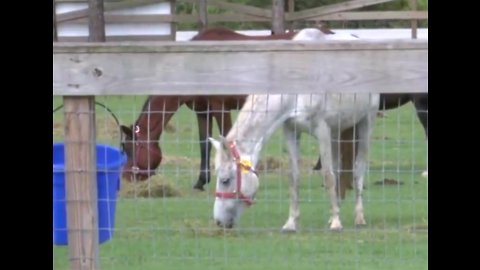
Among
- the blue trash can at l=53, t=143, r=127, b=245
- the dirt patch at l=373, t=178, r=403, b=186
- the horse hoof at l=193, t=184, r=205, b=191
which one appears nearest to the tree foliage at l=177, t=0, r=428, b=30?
the dirt patch at l=373, t=178, r=403, b=186

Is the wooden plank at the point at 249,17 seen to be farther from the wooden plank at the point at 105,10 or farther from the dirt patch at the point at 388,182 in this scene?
the dirt patch at the point at 388,182

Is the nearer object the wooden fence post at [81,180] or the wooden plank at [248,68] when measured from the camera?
the wooden plank at [248,68]

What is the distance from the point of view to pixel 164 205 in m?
10.5

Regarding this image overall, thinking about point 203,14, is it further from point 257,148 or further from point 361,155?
point 257,148

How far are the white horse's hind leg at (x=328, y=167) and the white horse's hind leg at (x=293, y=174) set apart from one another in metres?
0.21

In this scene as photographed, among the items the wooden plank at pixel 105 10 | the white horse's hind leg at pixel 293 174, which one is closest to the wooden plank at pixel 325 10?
the wooden plank at pixel 105 10

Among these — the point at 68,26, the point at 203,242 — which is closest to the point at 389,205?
the point at 203,242

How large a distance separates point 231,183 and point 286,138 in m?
1.02

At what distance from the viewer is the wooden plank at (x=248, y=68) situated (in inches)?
211

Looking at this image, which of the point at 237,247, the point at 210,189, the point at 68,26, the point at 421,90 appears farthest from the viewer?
the point at 68,26

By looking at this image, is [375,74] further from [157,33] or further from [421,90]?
[157,33]

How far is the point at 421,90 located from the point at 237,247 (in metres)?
3.46

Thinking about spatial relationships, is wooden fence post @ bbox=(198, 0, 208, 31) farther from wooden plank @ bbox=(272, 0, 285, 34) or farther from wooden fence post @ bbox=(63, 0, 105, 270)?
wooden fence post @ bbox=(63, 0, 105, 270)

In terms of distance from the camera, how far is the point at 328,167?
10242 millimetres
